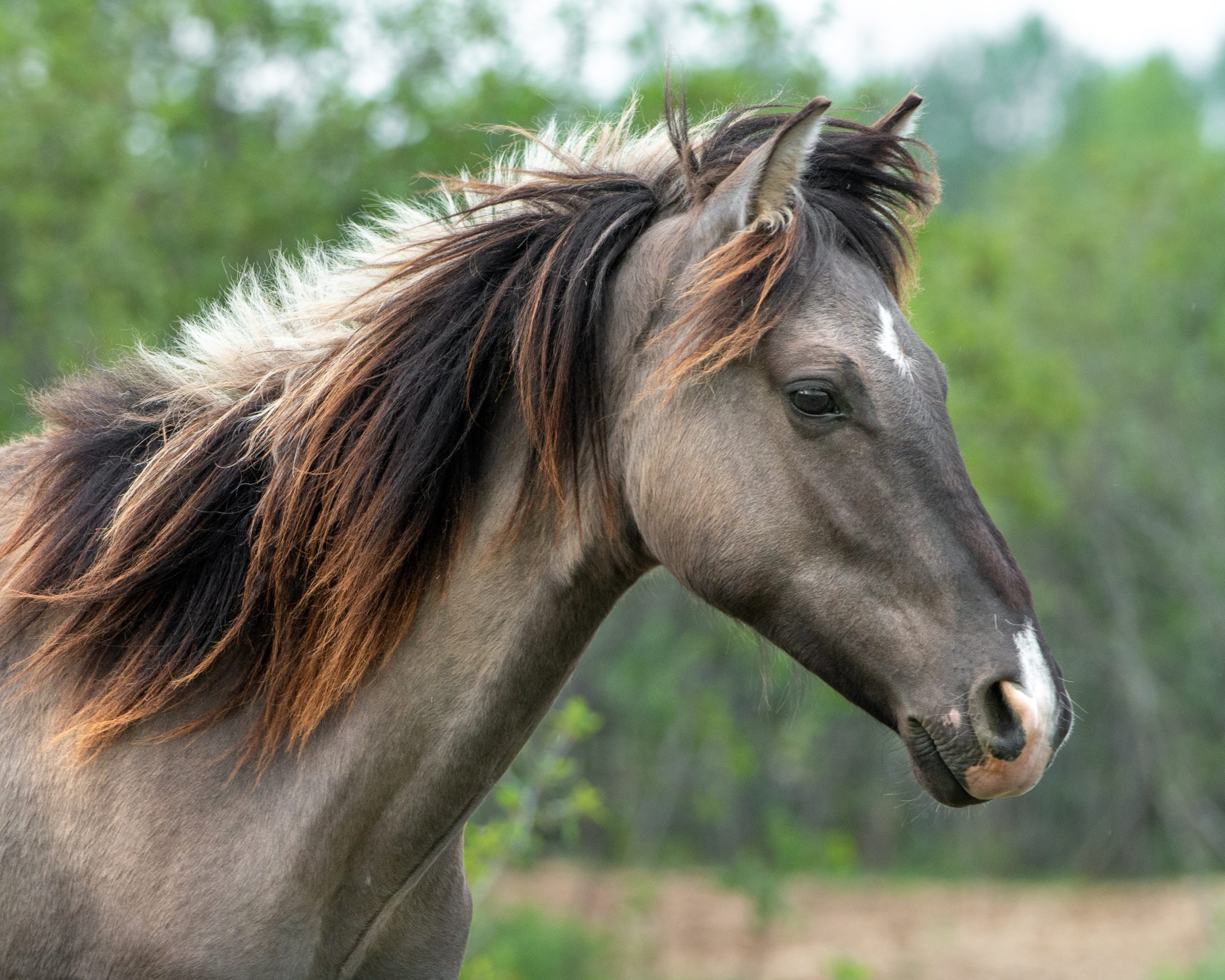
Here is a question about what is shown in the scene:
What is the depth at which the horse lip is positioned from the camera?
2.22m

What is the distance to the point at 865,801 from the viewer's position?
22.7 meters

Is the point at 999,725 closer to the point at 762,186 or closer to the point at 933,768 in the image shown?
the point at 933,768

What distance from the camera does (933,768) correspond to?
88.0 inches

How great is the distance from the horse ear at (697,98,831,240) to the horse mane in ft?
0.16

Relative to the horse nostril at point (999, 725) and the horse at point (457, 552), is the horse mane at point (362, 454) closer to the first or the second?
the horse at point (457, 552)

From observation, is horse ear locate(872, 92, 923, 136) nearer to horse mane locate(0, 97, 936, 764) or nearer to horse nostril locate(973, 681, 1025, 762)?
horse mane locate(0, 97, 936, 764)

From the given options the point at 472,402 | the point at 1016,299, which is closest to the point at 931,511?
the point at 472,402

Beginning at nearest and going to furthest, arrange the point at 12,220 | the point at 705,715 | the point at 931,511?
the point at 931,511 < the point at 12,220 < the point at 705,715

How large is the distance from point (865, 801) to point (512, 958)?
13.8m

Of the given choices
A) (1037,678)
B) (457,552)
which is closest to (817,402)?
(1037,678)

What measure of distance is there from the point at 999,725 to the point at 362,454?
1429mm

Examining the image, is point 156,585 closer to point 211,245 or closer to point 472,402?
point 472,402

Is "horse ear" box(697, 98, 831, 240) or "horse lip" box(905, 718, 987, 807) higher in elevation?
"horse ear" box(697, 98, 831, 240)

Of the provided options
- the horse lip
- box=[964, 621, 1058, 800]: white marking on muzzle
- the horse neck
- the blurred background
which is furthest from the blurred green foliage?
box=[964, 621, 1058, 800]: white marking on muzzle
